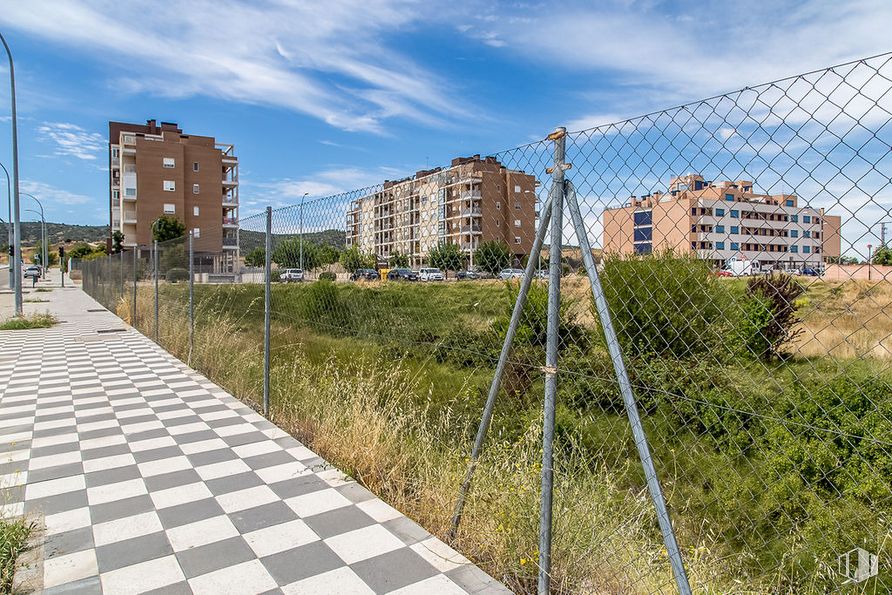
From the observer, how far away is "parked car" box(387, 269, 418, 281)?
13.5 ft

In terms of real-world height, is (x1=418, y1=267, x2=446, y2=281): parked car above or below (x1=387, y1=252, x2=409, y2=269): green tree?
below

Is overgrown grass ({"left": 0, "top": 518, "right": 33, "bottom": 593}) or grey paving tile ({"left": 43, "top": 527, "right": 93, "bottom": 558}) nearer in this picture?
overgrown grass ({"left": 0, "top": 518, "right": 33, "bottom": 593})

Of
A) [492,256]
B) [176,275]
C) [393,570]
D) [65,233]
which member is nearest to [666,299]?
[492,256]

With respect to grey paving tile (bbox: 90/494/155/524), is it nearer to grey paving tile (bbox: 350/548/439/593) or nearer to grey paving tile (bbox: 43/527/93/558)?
grey paving tile (bbox: 43/527/93/558)

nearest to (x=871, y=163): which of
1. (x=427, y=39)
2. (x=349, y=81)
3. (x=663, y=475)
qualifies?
(x=663, y=475)

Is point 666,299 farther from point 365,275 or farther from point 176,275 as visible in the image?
point 176,275

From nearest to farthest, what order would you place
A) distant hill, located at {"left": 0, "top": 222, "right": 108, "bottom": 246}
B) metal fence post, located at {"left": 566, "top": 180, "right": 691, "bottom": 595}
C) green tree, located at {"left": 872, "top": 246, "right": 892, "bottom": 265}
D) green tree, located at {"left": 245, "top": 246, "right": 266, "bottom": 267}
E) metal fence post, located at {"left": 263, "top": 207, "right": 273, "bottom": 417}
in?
green tree, located at {"left": 872, "top": 246, "right": 892, "bottom": 265} < metal fence post, located at {"left": 566, "top": 180, "right": 691, "bottom": 595} < metal fence post, located at {"left": 263, "top": 207, "right": 273, "bottom": 417} < green tree, located at {"left": 245, "top": 246, "right": 266, "bottom": 267} < distant hill, located at {"left": 0, "top": 222, "right": 108, "bottom": 246}

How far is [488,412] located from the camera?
8.33 feet

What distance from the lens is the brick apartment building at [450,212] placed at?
9.14 feet

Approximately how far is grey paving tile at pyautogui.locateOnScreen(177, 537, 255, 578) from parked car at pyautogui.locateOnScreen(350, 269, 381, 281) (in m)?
2.40

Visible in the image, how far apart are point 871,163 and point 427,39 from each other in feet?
20.5

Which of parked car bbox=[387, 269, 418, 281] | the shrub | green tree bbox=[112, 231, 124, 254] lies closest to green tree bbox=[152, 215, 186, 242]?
green tree bbox=[112, 231, 124, 254]

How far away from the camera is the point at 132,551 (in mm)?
2727

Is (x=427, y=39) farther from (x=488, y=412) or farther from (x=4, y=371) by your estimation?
(x=4, y=371)
